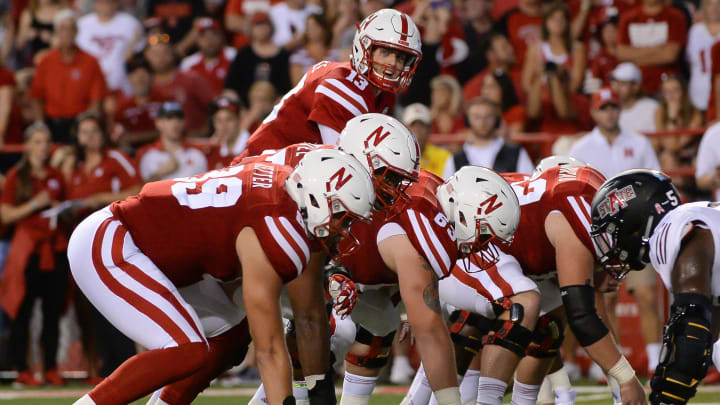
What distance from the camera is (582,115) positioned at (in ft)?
34.9

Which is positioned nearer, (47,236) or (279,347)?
(279,347)

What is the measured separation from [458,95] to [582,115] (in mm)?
1116

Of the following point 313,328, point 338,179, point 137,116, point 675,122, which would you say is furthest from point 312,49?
point 338,179

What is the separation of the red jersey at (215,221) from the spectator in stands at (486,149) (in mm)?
4245

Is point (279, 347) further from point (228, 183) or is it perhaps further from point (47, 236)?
point (47, 236)

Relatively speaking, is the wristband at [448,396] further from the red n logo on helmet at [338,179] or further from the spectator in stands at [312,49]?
the spectator in stands at [312,49]

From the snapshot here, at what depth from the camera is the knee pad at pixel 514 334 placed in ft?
19.1

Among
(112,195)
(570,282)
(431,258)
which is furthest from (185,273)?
(112,195)

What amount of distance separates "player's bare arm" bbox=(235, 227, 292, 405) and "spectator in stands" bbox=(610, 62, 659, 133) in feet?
19.7

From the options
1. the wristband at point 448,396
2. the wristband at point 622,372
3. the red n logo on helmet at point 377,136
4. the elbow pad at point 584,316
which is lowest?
the wristband at point 622,372

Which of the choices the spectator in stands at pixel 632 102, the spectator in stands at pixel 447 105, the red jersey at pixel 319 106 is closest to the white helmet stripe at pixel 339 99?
the red jersey at pixel 319 106

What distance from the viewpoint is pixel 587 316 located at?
5484 mm

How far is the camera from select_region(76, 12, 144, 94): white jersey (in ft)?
39.2

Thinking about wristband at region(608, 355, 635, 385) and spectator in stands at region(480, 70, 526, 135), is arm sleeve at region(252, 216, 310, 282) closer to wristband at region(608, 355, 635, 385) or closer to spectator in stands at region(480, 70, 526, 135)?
wristband at region(608, 355, 635, 385)
